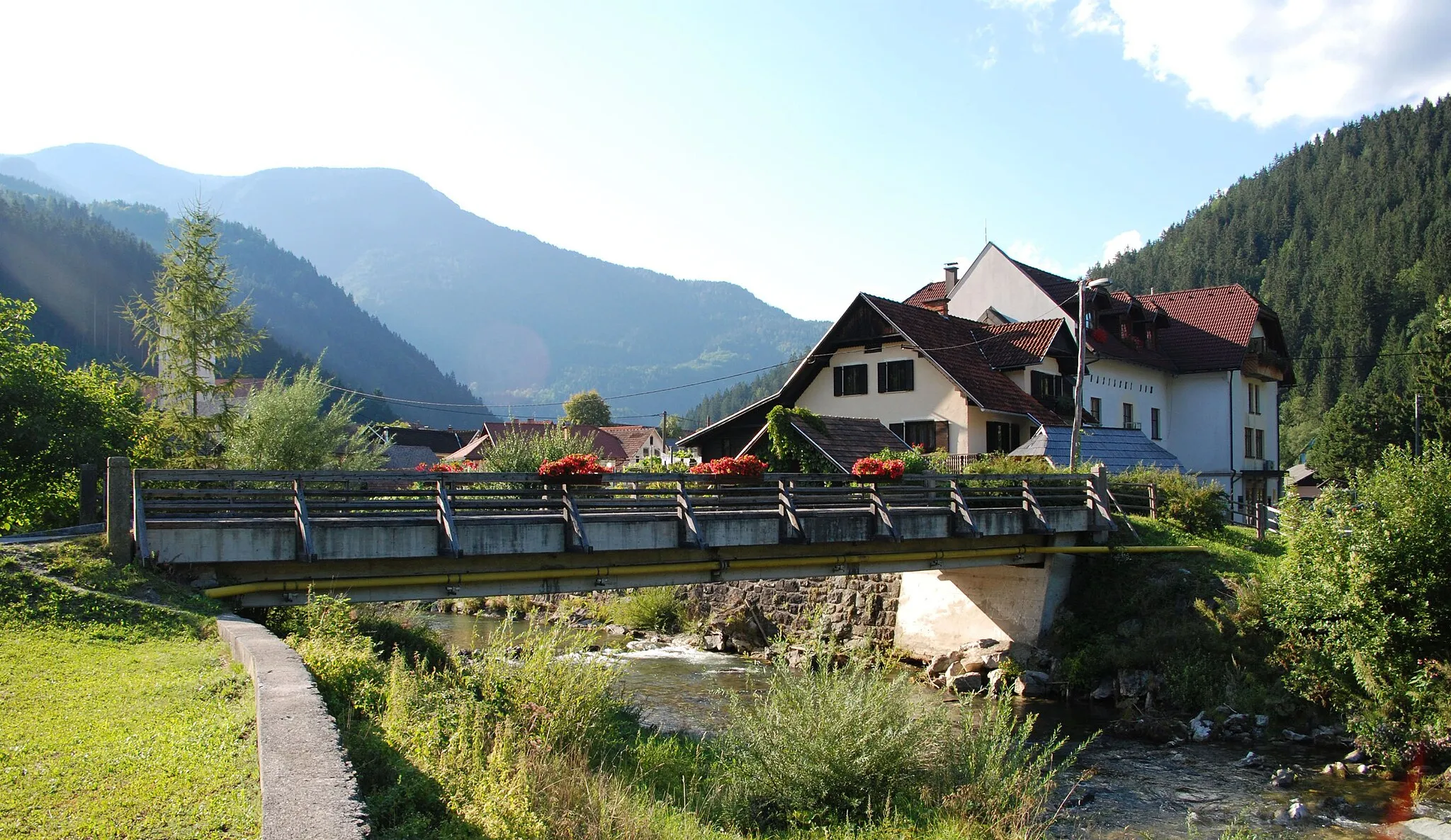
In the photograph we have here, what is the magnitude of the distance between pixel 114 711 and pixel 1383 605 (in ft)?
61.4

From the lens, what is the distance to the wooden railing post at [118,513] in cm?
1131

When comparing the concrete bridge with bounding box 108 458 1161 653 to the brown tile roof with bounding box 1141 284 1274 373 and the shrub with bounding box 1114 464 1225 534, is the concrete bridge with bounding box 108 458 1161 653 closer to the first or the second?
the shrub with bounding box 1114 464 1225 534

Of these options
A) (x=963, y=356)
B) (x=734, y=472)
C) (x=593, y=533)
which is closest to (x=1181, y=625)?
(x=734, y=472)

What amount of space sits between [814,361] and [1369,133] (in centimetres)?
12651

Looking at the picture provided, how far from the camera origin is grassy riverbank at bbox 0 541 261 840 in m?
5.02

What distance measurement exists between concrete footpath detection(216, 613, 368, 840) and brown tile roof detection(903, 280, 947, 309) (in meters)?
41.9

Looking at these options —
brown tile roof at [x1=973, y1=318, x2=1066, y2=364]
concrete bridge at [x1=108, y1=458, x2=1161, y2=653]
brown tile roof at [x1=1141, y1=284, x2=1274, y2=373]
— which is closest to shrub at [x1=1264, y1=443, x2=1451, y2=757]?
concrete bridge at [x1=108, y1=458, x2=1161, y2=653]

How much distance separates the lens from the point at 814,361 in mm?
38844

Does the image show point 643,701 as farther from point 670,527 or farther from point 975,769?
point 975,769

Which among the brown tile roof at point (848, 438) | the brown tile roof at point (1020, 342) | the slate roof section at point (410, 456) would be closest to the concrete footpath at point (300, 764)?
the brown tile roof at point (848, 438)

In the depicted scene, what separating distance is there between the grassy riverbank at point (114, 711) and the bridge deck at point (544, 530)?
1.33 meters

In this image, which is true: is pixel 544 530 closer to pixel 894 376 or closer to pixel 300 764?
pixel 300 764

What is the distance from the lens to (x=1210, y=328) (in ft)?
151

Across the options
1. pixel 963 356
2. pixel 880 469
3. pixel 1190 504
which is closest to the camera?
pixel 880 469
